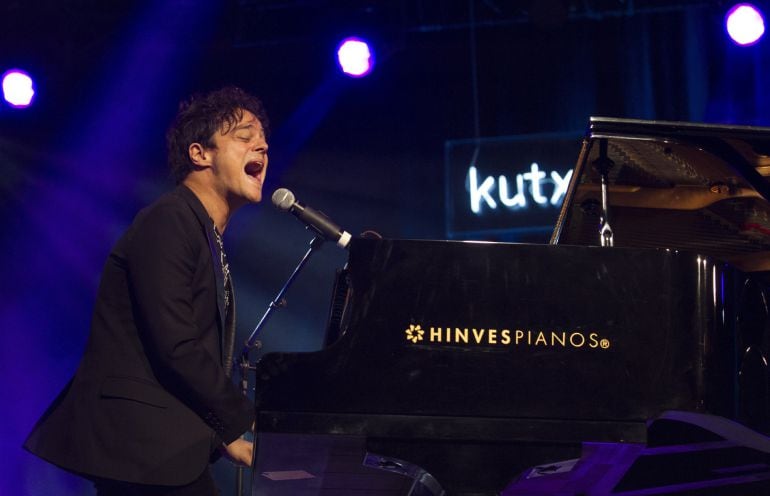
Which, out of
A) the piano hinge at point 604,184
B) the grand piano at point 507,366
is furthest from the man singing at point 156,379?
the piano hinge at point 604,184

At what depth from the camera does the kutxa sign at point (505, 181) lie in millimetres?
6770

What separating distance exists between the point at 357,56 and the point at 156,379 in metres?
4.72

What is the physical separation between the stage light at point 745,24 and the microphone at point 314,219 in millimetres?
4634

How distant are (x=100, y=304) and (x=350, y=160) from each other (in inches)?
181

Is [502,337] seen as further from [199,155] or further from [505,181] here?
[505,181]

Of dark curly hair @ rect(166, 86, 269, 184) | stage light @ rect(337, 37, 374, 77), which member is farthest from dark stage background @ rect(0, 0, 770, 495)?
dark curly hair @ rect(166, 86, 269, 184)

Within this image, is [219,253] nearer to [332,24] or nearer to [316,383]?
[316,383]

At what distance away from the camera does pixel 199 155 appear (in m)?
3.04

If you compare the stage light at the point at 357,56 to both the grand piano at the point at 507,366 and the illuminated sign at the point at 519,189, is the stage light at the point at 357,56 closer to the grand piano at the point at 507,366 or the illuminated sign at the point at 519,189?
the illuminated sign at the point at 519,189

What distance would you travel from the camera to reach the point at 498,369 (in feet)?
7.87

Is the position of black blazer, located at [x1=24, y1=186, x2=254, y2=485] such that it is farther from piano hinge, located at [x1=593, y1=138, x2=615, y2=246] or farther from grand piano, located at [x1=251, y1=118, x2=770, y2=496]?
piano hinge, located at [x1=593, y1=138, x2=615, y2=246]

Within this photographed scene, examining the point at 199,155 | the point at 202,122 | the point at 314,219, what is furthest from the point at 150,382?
the point at 202,122

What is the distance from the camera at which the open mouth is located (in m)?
3.04

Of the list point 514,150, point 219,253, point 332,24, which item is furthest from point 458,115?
point 219,253
